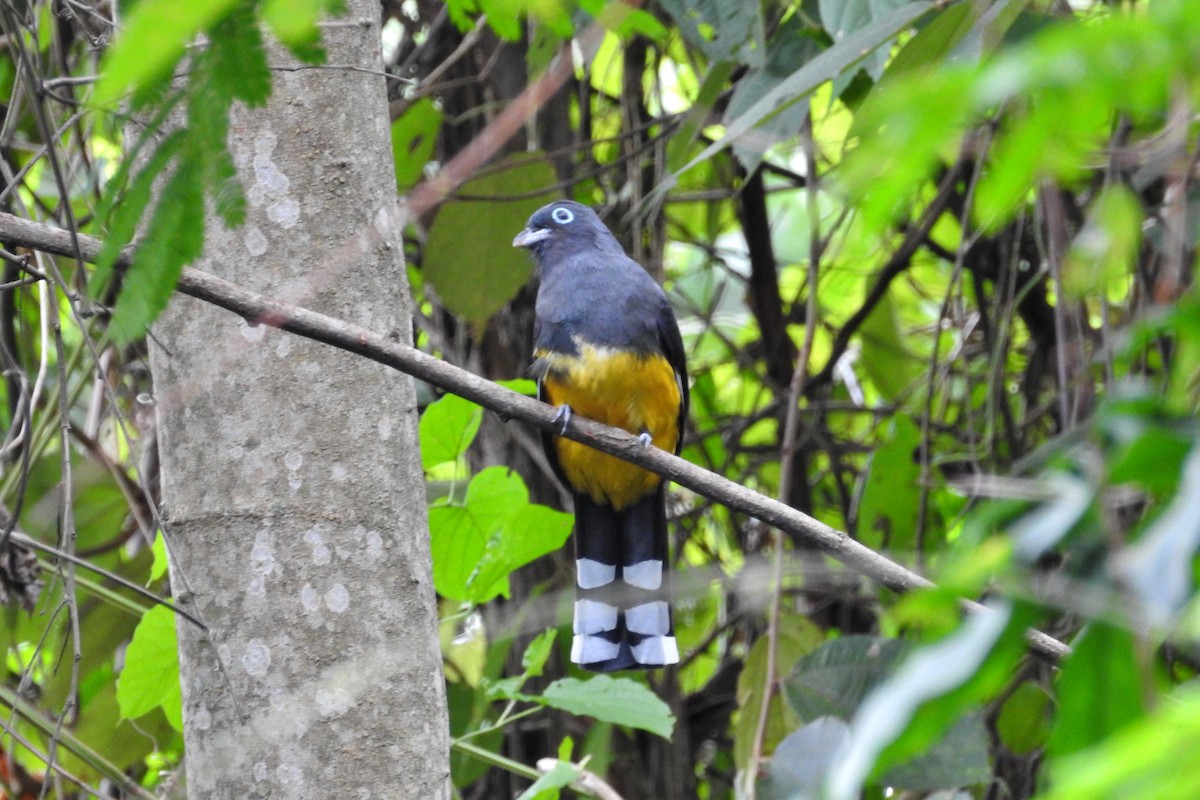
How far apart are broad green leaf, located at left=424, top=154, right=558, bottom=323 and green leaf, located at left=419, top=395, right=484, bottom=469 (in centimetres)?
89

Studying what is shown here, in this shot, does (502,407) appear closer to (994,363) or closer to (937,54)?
(937,54)

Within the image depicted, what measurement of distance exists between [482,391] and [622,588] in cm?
188

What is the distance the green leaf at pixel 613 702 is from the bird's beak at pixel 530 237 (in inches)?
61.9

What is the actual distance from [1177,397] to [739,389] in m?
4.67

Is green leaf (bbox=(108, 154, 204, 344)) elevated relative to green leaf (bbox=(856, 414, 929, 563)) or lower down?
elevated

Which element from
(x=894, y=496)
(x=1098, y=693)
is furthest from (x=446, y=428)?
(x=1098, y=693)

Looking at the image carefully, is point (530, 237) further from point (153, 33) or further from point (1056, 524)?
point (1056, 524)

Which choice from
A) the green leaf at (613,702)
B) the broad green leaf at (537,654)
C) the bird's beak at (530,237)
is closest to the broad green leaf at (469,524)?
the broad green leaf at (537,654)

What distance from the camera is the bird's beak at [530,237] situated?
4.23 m

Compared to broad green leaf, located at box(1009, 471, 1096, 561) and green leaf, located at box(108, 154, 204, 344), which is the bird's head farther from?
broad green leaf, located at box(1009, 471, 1096, 561)

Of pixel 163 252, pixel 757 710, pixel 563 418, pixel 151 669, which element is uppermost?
pixel 163 252

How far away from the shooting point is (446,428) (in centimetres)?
325

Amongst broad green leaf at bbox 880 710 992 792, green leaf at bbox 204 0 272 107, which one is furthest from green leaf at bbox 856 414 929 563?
green leaf at bbox 204 0 272 107

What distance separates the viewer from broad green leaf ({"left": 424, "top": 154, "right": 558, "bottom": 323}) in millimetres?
4113
